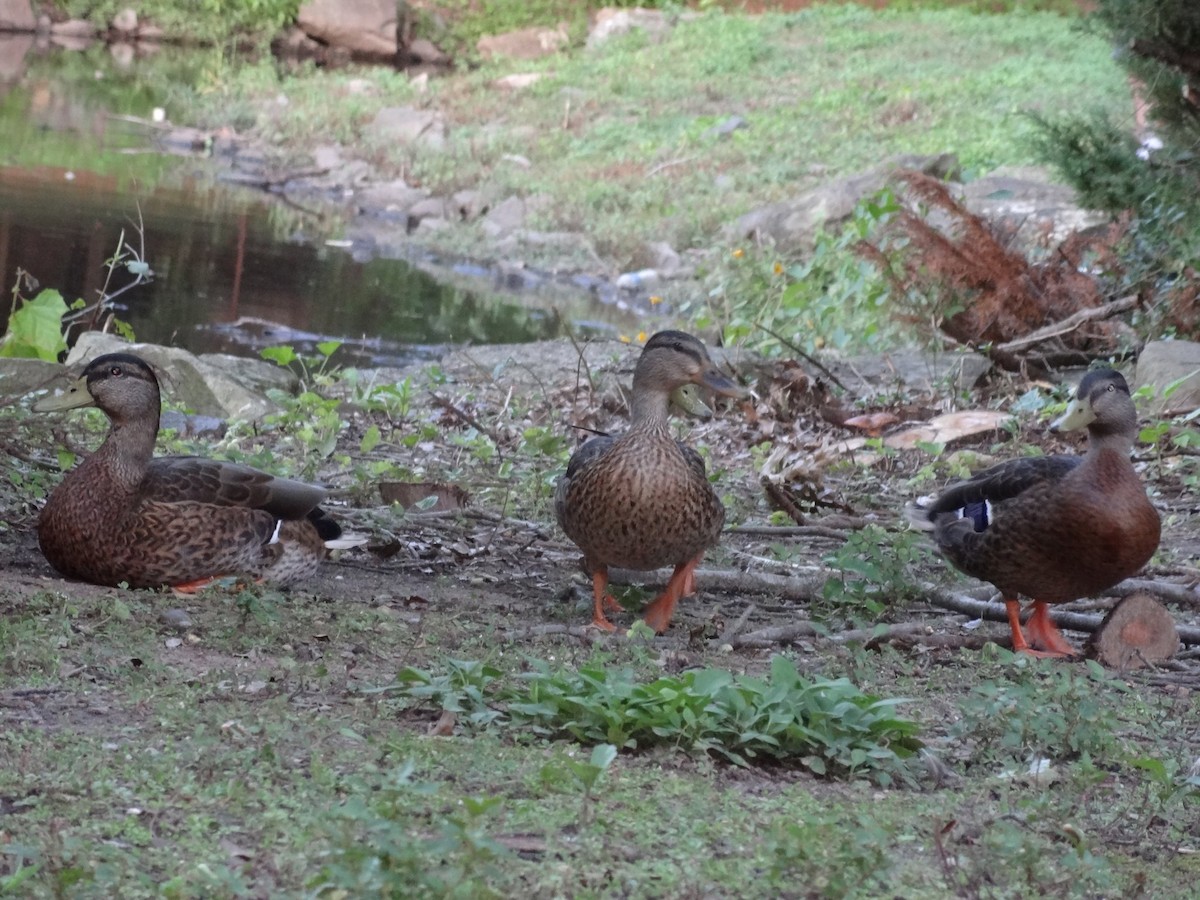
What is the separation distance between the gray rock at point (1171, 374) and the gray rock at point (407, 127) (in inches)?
574

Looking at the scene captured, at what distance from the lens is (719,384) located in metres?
5.29

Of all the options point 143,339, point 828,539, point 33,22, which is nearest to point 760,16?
point 33,22

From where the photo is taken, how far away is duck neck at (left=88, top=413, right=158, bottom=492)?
16.3ft

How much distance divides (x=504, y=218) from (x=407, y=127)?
4.78 m

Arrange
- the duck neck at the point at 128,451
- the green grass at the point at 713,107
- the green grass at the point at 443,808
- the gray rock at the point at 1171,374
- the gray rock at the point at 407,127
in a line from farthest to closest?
the gray rock at the point at 407,127 < the green grass at the point at 713,107 < the gray rock at the point at 1171,374 < the duck neck at the point at 128,451 < the green grass at the point at 443,808

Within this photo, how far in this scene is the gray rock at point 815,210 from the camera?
14430 millimetres

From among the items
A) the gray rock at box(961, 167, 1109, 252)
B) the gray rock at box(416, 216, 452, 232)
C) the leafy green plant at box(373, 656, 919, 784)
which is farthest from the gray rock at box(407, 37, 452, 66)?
the leafy green plant at box(373, 656, 919, 784)

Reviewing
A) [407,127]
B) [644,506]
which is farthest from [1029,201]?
[644,506]

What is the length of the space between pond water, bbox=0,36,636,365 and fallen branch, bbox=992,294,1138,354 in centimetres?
263

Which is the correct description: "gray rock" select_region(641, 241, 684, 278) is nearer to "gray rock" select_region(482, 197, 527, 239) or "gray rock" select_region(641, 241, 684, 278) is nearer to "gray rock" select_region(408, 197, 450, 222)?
"gray rock" select_region(482, 197, 527, 239)

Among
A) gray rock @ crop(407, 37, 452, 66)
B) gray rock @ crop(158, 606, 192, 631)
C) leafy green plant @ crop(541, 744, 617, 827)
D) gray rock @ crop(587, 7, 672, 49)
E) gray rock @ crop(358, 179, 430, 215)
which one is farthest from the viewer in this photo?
gray rock @ crop(407, 37, 452, 66)

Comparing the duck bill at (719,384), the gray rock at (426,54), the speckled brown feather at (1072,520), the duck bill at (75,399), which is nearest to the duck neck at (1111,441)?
the speckled brown feather at (1072,520)

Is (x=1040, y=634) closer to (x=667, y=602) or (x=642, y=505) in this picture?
(x=667, y=602)

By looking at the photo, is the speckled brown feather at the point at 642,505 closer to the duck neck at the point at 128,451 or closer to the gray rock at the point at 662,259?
the duck neck at the point at 128,451
